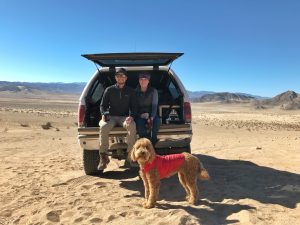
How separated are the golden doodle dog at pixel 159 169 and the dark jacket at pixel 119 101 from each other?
60.7 inches

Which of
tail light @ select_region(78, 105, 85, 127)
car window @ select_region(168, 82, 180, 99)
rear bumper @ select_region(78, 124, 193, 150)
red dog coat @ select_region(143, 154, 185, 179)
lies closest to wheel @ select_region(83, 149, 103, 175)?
rear bumper @ select_region(78, 124, 193, 150)

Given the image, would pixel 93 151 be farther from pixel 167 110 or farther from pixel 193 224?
pixel 193 224

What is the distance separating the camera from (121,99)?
744cm

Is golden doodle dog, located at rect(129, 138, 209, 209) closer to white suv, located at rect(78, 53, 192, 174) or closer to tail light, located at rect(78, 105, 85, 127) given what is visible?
white suv, located at rect(78, 53, 192, 174)

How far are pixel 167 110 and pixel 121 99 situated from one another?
4.10 ft

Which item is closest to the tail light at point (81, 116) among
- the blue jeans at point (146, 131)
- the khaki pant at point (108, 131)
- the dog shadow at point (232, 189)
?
the khaki pant at point (108, 131)

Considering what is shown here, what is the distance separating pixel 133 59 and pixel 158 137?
59.4 inches

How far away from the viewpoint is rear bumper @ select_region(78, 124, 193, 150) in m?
7.34

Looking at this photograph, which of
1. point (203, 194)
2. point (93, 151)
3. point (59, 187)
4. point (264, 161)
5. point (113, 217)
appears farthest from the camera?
point (264, 161)

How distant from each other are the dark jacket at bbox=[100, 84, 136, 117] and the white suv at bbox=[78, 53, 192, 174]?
0.36 m

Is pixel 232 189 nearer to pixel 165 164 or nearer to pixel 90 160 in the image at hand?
pixel 165 164

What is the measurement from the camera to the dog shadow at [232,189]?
5844mm

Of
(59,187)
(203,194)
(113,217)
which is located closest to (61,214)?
(113,217)

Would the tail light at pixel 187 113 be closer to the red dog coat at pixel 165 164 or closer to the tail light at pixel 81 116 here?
the red dog coat at pixel 165 164
